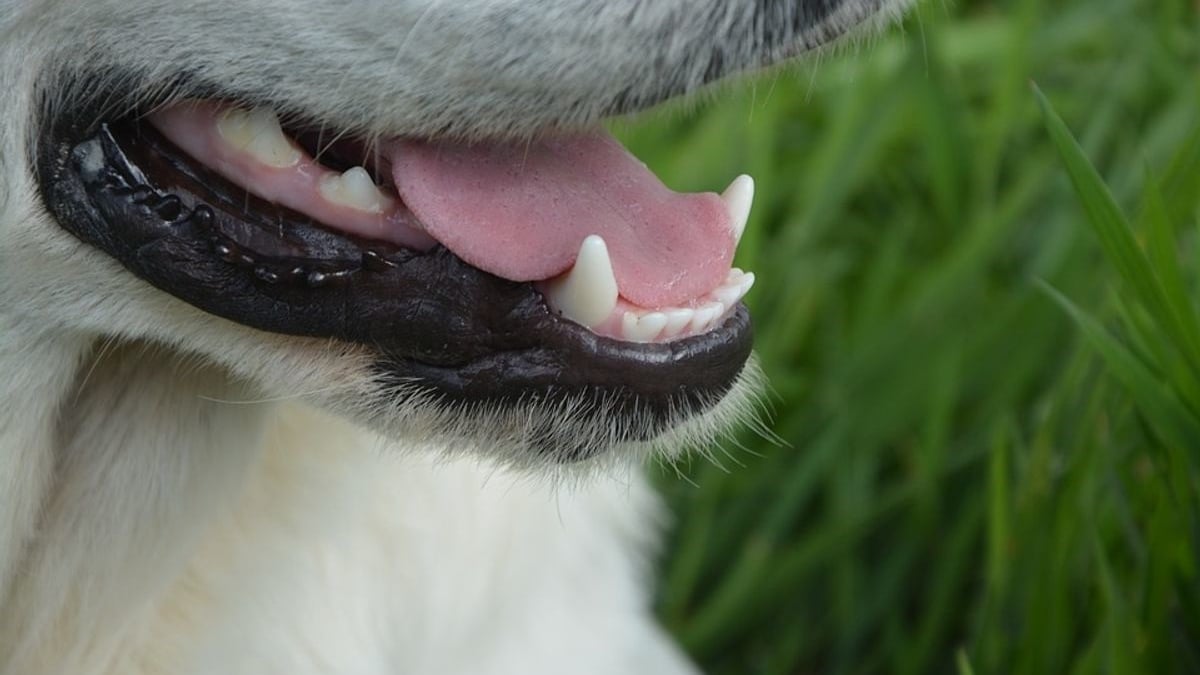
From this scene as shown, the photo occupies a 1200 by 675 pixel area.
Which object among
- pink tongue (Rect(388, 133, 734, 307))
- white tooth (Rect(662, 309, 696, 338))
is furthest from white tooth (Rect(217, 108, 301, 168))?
white tooth (Rect(662, 309, 696, 338))

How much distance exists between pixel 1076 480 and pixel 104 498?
1.23 metres

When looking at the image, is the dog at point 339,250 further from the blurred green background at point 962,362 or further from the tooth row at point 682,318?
the blurred green background at point 962,362

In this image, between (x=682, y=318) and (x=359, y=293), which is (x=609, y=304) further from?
(x=359, y=293)

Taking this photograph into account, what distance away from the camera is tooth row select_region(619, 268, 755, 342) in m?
1.76

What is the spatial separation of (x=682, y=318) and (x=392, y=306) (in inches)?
11.0

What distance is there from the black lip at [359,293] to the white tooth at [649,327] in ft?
0.04

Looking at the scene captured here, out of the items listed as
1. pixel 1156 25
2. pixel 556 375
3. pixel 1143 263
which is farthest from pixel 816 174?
pixel 556 375

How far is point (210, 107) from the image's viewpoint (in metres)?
1.82

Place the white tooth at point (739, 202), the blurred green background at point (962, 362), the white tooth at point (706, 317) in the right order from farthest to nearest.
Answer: the blurred green background at point (962, 362), the white tooth at point (739, 202), the white tooth at point (706, 317)

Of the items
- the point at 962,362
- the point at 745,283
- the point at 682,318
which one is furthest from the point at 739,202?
the point at 962,362

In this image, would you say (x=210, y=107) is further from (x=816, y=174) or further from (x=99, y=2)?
(x=816, y=174)

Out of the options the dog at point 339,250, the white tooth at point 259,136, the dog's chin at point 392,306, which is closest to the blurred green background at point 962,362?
the dog at point 339,250

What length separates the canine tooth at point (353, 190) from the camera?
5.82ft

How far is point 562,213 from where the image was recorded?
1.85m
